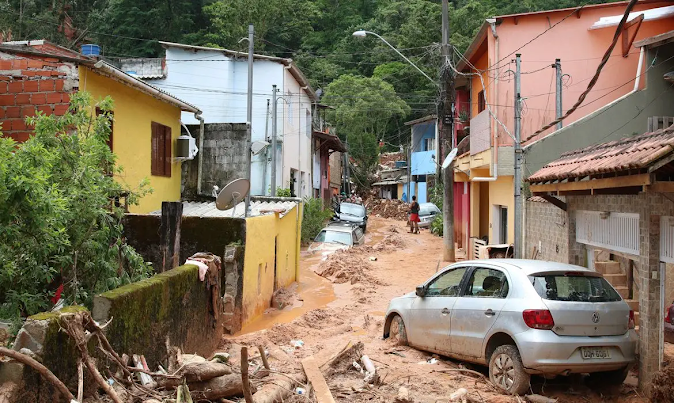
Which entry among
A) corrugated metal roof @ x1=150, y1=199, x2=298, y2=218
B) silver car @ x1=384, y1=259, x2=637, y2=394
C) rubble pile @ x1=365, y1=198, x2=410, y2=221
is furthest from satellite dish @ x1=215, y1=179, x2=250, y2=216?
rubble pile @ x1=365, y1=198, x2=410, y2=221

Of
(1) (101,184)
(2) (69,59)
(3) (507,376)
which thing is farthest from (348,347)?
(2) (69,59)

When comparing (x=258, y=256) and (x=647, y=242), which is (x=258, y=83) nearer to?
(x=258, y=256)

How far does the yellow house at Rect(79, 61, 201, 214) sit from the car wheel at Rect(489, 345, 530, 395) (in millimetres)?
7071

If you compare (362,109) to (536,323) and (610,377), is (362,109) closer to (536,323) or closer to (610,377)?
(610,377)

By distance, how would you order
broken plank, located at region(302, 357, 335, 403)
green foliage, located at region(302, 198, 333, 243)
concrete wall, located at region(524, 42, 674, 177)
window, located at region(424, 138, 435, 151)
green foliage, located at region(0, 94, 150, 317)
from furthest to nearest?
window, located at region(424, 138, 435, 151) → green foliage, located at region(302, 198, 333, 243) → concrete wall, located at region(524, 42, 674, 177) → broken plank, located at region(302, 357, 335, 403) → green foliage, located at region(0, 94, 150, 317)

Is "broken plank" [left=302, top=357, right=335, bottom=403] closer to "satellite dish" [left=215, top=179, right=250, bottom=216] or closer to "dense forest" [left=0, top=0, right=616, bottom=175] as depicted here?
"satellite dish" [left=215, top=179, right=250, bottom=216]

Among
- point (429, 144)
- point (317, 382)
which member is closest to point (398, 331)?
point (317, 382)

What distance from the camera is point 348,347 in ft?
27.3

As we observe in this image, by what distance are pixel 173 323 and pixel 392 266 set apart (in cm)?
1551

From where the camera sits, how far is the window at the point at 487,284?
7.76m

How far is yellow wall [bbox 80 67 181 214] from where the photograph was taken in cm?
1193

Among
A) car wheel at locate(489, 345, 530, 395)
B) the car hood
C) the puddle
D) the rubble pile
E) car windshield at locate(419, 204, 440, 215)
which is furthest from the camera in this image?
the rubble pile

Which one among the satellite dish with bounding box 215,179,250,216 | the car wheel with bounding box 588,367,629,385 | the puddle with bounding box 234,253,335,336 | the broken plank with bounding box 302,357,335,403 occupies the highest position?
the satellite dish with bounding box 215,179,250,216

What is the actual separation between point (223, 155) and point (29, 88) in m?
7.71
